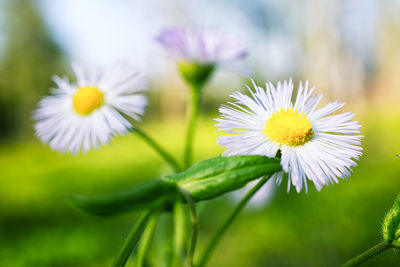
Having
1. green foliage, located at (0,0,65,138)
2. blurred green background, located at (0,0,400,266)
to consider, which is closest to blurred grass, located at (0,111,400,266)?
blurred green background, located at (0,0,400,266)

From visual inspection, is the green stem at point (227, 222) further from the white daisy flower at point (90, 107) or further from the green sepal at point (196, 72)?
the green sepal at point (196, 72)

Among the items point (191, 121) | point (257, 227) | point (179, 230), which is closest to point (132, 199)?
point (179, 230)

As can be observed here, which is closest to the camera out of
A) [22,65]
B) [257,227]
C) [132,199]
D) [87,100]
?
[132,199]

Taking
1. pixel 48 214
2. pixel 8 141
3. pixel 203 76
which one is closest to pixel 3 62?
pixel 8 141

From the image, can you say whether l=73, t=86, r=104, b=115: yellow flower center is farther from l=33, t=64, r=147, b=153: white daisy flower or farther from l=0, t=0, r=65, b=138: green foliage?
l=0, t=0, r=65, b=138: green foliage

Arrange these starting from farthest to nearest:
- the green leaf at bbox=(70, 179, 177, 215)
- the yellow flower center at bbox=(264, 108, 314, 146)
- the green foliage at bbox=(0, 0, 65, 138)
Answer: the green foliage at bbox=(0, 0, 65, 138), the yellow flower center at bbox=(264, 108, 314, 146), the green leaf at bbox=(70, 179, 177, 215)

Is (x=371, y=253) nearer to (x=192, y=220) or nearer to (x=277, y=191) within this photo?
(x=192, y=220)
